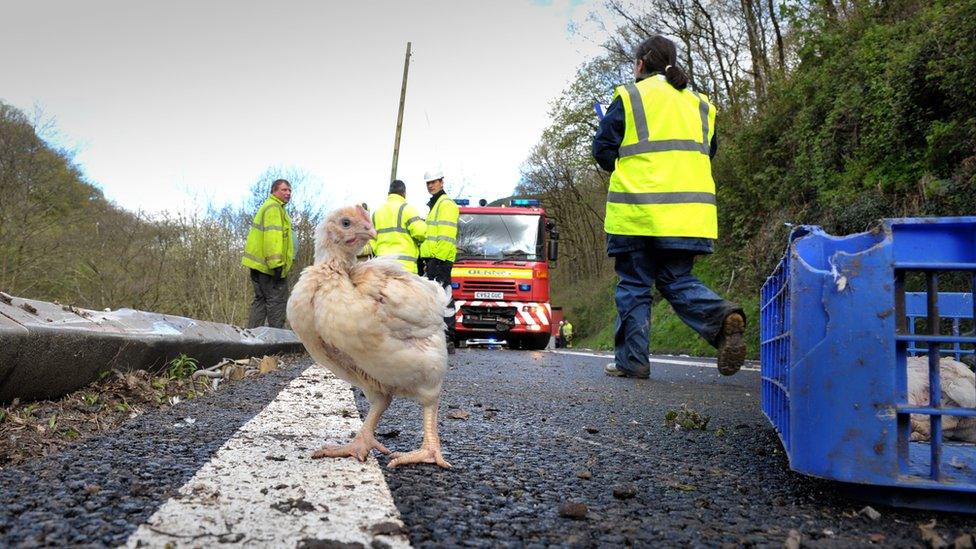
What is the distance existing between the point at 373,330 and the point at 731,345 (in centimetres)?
294

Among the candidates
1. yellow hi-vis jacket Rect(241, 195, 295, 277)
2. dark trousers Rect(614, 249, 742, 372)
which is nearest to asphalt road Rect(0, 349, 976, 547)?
dark trousers Rect(614, 249, 742, 372)

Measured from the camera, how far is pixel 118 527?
5.34 feet

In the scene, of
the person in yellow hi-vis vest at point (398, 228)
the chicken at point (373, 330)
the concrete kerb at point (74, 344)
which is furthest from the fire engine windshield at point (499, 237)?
the chicken at point (373, 330)

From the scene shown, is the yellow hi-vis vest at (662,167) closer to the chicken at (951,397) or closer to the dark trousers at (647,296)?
the dark trousers at (647,296)

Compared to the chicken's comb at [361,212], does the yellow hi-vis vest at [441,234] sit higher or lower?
higher

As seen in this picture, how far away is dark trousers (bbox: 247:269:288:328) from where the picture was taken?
Result: 34.8ft

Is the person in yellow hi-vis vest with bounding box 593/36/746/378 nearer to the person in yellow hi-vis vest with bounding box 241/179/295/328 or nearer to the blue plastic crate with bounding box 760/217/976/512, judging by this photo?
the blue plastic crate with bounding box 760/217/976/512

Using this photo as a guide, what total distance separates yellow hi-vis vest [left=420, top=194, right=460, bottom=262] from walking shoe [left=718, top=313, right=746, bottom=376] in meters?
5.55

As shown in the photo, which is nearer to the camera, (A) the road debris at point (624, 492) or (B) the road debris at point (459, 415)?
(A) the road debris at point (624, 492)

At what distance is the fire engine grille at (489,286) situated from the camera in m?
15.2

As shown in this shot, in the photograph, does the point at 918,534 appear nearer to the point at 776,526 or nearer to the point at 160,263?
the point at 776,526

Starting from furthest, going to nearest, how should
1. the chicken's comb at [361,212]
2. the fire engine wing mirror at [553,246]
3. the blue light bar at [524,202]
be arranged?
1. the blue light bar at [524,202]
2. the fire engine wing mirror at [553,246]
3. the chicken's comb at [361,212]

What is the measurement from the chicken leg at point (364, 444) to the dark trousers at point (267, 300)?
822 centimetres

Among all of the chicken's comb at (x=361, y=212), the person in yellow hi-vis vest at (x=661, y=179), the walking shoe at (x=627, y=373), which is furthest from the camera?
the walking shoe at (x=627, y=373)
